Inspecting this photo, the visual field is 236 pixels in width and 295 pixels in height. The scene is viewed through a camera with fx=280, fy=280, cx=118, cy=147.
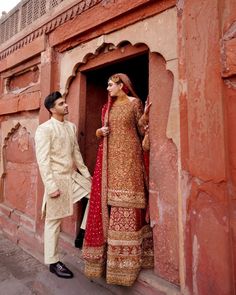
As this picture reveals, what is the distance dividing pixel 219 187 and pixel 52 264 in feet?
5.87

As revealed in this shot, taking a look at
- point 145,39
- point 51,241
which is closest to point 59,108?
point 145,39

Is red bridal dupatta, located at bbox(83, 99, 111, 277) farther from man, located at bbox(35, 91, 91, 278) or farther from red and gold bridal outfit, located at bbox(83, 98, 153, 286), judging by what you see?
man, located at bbox(35, 91, 91, 278)

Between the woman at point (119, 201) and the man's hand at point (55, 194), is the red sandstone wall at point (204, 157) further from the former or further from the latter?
the man's hand at point (55, 194)

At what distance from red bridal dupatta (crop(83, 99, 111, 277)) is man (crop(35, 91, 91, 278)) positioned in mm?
281

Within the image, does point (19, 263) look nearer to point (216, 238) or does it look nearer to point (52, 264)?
point (52, 264)

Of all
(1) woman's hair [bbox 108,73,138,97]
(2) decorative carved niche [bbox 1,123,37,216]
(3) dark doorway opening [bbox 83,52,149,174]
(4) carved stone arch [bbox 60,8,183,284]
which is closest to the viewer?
(4) carved stone arch [bbox 60,8,183,284]

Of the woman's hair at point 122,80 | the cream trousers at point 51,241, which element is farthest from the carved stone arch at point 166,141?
the cream trousers at point 51,241

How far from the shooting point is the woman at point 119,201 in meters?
2.25

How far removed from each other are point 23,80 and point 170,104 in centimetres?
281

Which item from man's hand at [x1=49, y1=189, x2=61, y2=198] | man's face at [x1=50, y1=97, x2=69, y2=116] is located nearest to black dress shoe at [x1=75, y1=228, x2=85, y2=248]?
man's hand at [x1=49, y1=189, x2=61, y2=198]

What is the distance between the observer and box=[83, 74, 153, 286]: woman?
88.4 inches

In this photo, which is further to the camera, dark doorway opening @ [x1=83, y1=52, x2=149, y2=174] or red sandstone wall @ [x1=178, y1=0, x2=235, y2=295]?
dark doorway opening @ [x1=83, y1=52, x2=149, y2=174]

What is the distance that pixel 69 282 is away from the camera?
2.54m

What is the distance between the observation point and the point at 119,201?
Answer: 7.69 feet
